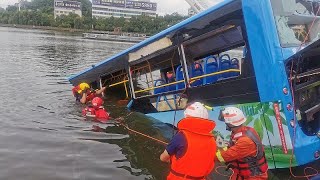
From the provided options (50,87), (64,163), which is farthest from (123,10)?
(64,163)

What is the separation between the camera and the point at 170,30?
25.9 ft

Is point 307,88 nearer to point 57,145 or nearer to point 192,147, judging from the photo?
point 192,147

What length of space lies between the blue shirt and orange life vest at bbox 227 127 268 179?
88cm

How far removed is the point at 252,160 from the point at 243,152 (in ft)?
0.73

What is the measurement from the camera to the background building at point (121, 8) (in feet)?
471

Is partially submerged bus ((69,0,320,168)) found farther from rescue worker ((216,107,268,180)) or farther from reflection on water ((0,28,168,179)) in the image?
reflection on water ((0,28,168,179))

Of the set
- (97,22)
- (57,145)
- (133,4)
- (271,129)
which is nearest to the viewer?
(271,129)

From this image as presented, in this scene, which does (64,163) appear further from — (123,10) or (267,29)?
(123,10)

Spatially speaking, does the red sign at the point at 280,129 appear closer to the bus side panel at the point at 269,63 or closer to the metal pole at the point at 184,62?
the bus side panel at the point at 269,63

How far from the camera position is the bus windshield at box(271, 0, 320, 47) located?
642 centimetres

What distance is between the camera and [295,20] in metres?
6.98

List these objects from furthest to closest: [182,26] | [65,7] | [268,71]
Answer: [65,7]
[182,26]
[268,71]

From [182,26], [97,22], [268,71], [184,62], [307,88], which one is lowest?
[307,88]

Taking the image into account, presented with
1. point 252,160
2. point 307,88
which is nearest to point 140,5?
point 307,88
